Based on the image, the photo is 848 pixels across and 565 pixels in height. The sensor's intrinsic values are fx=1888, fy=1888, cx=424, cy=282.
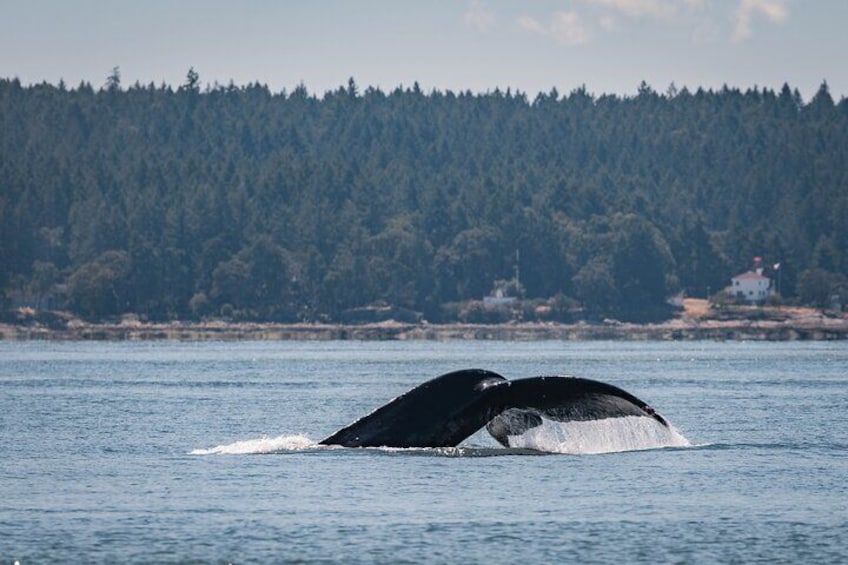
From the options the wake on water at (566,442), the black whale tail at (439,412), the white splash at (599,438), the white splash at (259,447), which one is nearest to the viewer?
the black whale tail at (439,412)

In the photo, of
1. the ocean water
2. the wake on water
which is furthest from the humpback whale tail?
the wake on water

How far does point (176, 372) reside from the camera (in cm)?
11556

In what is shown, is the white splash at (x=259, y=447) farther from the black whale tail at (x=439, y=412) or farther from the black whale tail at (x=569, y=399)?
the black whale tail at (x=569, y=399)

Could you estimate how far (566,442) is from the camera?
45438 mm

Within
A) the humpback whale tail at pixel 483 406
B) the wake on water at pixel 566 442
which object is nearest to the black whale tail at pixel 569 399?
the humpback whale tail at pixel 483 406

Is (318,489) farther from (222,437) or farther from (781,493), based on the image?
(222,437)

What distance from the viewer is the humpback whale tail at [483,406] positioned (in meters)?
35.3

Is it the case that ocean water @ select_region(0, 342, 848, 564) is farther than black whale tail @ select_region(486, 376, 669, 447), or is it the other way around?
black whale tail @ select_region(486, 376, 669, 447)

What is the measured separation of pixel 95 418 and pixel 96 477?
71.1 ft

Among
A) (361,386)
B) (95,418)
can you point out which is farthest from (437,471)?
(361,386)

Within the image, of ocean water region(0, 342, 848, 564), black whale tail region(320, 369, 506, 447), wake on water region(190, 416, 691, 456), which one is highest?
black whale tail region(320, 369, 506, 447)

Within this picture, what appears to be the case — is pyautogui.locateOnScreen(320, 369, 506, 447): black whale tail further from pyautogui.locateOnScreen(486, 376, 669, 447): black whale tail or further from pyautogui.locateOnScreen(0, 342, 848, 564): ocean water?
pyautogui.locateOnScreen(0, 342, 848, 564): ocean water

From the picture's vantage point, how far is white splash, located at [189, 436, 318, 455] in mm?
45031

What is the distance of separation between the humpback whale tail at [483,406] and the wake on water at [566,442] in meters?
4.05
